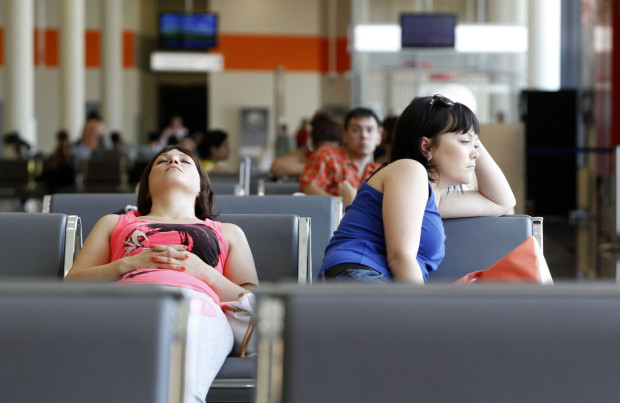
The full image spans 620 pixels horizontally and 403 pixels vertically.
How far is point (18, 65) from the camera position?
13.9 m

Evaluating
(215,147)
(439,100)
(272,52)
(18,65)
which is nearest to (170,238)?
(439,100)

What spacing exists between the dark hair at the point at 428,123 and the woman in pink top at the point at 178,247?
0.55 m

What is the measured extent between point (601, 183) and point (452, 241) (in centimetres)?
518

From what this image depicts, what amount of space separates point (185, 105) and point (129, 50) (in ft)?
13.7

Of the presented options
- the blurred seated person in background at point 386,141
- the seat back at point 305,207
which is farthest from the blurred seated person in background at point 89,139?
the seat back at point 305,207

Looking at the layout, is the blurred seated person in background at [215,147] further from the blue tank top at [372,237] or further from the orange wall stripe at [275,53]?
the orange wall stripe at [275,53]

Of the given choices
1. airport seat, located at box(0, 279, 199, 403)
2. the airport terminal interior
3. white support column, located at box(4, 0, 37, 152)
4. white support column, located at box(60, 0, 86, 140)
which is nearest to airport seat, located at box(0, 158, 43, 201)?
the airport terminal interior

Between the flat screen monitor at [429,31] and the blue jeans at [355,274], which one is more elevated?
the flat screen monitor at [429,31]

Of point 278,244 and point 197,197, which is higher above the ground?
point 197,197

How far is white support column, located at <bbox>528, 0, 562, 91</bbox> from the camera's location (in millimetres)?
12086

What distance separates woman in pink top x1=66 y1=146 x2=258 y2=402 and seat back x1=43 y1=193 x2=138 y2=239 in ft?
2.08

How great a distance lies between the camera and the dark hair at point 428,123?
235 centimetres

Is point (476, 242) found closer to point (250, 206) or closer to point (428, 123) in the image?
point (428, 123)

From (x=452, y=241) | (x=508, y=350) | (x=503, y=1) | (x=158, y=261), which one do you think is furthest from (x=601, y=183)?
(x=503, y=1)
